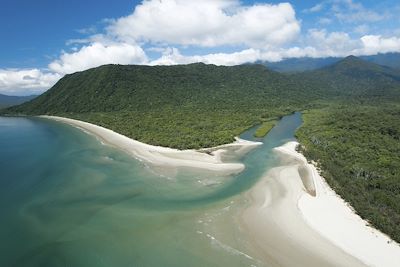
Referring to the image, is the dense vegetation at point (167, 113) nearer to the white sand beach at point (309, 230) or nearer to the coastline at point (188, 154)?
the coastline at point (188, 154)

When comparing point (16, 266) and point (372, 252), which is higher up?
point (16, 266)

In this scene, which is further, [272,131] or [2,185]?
[272,131]

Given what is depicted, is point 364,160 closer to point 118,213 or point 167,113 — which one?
point 118,213

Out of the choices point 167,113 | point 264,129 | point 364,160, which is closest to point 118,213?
point 364,160

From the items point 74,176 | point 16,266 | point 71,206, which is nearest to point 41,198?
point 71,206

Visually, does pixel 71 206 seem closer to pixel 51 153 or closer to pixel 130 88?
pixel 51 153

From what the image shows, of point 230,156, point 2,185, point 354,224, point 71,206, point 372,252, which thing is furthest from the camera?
point 230,156

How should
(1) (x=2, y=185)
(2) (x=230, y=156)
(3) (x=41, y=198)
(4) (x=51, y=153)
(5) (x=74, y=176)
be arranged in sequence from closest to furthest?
(3) (x=41, y=198)
(1) (x=2, y=185)
(5) (x=74, y=176)
(2) (x=230, y=156)
(4) (x=51, y=153)

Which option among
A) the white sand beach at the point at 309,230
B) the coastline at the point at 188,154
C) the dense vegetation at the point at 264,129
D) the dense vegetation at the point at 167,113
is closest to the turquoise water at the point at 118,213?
the white sand beach at the point at 309,230

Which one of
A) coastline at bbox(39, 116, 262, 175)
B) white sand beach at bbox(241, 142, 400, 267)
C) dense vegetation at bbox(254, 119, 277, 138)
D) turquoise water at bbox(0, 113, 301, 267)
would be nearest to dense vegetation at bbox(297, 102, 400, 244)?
white sand beach at bbox(241, 142, 400, 267)
